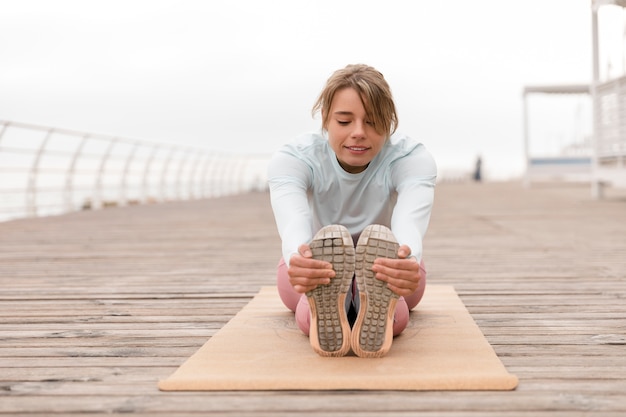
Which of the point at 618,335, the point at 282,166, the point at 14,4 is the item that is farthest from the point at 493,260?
the point at 14,4

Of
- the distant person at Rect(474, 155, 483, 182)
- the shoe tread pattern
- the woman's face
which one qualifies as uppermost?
the woman's face

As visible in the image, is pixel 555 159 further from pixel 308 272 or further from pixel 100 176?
pixel 308 272

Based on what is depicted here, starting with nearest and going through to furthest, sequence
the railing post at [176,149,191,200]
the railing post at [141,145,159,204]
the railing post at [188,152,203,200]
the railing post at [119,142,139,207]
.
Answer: the railing post at [119,142,139,207] → the railing post at [141,145,159,204] → the railing post at [176,149,191,200] → the railing post at [188,152,203,200]

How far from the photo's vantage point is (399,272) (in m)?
1.50

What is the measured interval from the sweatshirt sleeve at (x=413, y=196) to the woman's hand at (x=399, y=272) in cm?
13

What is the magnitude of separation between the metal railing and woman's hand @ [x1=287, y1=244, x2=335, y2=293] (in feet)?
19.4

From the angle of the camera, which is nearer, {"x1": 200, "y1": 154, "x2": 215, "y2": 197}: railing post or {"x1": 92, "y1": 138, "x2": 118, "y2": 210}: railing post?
{"x1": 92, "y1": 138, "x2": 118, "y2": 210}: railing post

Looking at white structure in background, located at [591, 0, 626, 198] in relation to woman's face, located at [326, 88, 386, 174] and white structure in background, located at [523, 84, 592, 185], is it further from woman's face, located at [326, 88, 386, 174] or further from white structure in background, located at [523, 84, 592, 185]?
woman's face, located at [326, 88, 386, 174]

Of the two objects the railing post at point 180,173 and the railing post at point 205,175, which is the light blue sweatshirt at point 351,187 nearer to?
the railing post at point 180,173

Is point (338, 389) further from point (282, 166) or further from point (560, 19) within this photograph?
point (560, 19)

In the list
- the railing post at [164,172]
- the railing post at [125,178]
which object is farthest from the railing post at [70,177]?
the railing post at [164,172]

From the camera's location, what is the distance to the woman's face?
5.66ft

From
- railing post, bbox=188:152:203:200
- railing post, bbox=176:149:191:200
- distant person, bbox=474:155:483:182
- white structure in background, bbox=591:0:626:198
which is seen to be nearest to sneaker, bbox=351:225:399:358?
white structure in background, bbox=591:0:626:198

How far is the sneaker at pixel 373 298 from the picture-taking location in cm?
152
